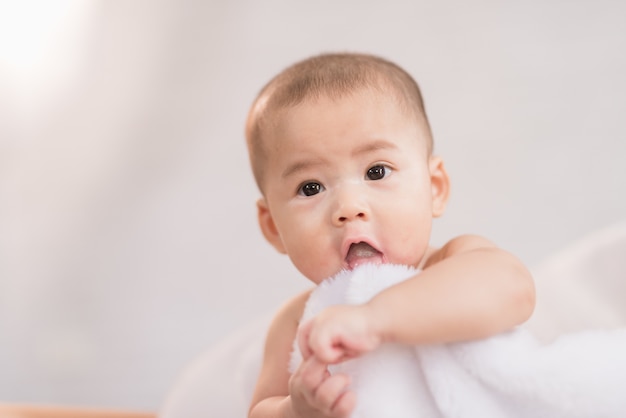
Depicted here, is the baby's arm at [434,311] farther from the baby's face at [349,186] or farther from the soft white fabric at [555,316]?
the soft white fabric at [555,316]

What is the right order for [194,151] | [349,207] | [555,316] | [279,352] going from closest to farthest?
[349,207]
[279,352]
[555,316]
[194,151]

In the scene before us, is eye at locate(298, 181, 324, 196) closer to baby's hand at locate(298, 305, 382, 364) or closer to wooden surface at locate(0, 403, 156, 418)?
baby's hand at locate(298, 305, 382, 364)

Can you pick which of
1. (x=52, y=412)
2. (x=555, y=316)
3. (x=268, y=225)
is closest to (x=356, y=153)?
(x=268, y=225)

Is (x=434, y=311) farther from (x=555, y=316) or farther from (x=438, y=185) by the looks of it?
(x=555, y=316)

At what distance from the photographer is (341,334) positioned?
0.79 m

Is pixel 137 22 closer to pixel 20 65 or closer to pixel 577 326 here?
pixel 20 65

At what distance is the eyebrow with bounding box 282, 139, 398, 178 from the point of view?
1.01 meters

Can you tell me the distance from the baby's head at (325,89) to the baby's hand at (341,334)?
33 centimetres

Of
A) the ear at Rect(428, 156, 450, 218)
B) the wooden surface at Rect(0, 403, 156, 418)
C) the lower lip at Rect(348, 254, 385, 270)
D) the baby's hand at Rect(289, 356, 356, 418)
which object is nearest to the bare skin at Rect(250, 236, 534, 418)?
the baby's hand at Rect(289, 356, 356, 418)

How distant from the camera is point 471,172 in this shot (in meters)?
2.17

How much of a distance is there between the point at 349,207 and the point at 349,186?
0.04 meters

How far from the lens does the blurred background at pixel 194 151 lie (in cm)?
208

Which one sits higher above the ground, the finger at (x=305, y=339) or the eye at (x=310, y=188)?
the eye at (x=310, y=188)

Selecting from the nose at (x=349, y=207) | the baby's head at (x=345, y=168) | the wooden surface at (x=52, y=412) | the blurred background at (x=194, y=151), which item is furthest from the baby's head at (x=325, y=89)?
the blurred background at (x=194, y=151)
